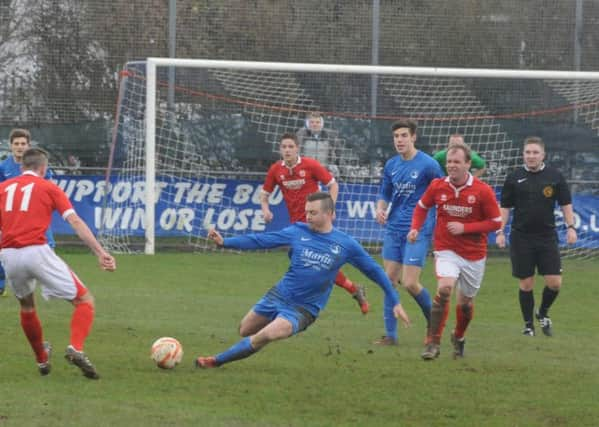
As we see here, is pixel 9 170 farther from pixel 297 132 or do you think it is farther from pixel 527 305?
pixel 297 132

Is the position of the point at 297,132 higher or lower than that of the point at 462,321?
higher

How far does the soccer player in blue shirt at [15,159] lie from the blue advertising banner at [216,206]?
6.37m

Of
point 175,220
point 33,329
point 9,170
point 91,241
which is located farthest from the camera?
point 175,220

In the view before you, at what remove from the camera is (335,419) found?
7.75 meters

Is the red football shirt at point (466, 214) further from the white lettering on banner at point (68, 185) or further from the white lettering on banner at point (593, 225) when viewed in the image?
the white lettering on banner at point (68, 185)

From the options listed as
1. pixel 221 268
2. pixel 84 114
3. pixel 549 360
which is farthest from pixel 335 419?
pixel 84 114

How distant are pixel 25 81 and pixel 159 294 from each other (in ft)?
28.0

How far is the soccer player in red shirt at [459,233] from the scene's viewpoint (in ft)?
33.3

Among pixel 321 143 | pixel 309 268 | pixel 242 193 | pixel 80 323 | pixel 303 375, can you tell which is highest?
pixel 321 143

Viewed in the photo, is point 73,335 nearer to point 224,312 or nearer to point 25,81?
point 224,312

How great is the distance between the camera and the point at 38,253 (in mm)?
8672

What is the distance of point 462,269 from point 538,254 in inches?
86.3

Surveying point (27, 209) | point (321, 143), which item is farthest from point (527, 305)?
point (321, 143)

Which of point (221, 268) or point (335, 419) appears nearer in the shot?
point (335, 419)
